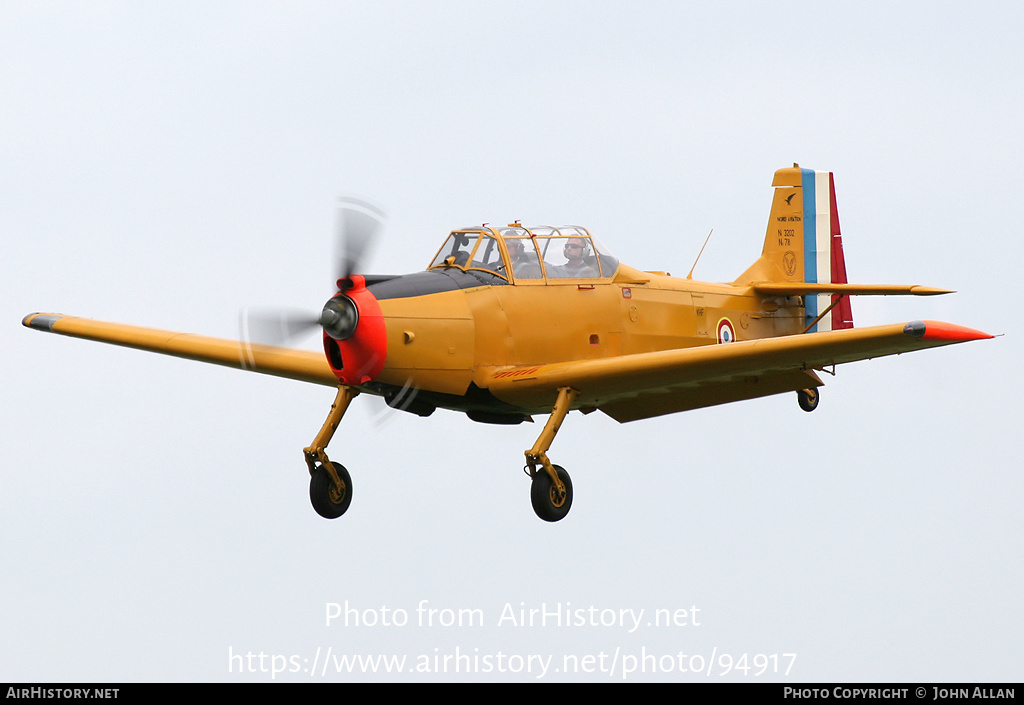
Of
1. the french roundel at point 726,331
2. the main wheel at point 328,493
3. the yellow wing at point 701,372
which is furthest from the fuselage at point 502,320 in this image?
the main wheel at point 328,493

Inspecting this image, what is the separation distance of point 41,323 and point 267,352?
3.37m

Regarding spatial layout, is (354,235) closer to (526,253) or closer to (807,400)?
(526,253)

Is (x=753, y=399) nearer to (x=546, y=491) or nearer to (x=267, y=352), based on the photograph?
(x=546, y=491)

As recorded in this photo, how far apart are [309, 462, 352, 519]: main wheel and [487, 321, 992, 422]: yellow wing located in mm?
1801

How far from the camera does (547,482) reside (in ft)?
48.8

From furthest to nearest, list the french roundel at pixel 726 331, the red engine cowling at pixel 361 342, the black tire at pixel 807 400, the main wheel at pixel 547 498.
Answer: the black tire at pixel 807 400 → the french roundel at pixel 726 331 → the main wheel at pixel 547 498 → the red engine cowling at pixel 361 342

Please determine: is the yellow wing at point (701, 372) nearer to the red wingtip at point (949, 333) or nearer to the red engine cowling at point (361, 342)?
the red wingtip at point (949, 333)

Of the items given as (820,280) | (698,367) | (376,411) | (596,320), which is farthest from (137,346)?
(820,280)

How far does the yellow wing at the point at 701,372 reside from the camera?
1405 centimetres

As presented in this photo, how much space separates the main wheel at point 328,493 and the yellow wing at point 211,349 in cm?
131

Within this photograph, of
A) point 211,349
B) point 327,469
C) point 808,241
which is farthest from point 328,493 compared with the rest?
point 808,241

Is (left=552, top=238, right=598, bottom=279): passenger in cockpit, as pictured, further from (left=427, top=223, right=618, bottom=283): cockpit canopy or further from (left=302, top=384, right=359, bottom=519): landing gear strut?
(left=302, top=384, right=359, bottom=519): landing gear strut

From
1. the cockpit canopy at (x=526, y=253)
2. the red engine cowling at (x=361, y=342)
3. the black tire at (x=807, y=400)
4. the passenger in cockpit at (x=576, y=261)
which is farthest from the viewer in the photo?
the black tire at (x=807, y=400)

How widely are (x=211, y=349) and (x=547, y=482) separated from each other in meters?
4.57
